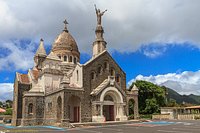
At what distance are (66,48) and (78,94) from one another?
58.7 ft

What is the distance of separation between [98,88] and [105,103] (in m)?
2.52

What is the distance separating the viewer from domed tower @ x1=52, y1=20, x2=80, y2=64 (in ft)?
153

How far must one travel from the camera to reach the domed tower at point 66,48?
46531 millimetres

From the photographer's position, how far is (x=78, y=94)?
31.5 meters

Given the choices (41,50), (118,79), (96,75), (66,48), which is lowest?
(118,79)

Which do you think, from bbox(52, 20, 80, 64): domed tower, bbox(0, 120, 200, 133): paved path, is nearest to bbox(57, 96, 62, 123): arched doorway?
bbox(0, 120, 200, 133): paved path

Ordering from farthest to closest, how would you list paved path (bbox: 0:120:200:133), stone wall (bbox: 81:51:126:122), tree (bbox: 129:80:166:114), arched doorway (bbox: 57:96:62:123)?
tree (bbox: 129:80:166:114) < stone wall (bbox: 81:51:126:122) < arched doorway (bbox: 57:96:62:123) < paved path (bbox: 0:120:200:133)

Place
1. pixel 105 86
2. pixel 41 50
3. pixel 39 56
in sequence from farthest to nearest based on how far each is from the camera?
pixel 41 50 → pixel 39 56 → pixel 105 86

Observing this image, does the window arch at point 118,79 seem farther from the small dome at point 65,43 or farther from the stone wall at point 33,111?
the small dome at point 65,43

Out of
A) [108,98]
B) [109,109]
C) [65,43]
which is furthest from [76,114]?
[65,43]

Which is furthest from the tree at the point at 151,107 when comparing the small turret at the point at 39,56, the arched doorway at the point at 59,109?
the small turret at the point at 39,56

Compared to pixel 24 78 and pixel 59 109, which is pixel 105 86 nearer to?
pixel 59 109

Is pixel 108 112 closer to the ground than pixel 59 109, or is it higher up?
closer to the ground

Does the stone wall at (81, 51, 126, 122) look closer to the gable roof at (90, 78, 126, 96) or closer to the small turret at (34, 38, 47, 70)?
the gable roof at (90, 78, 126, 96)
